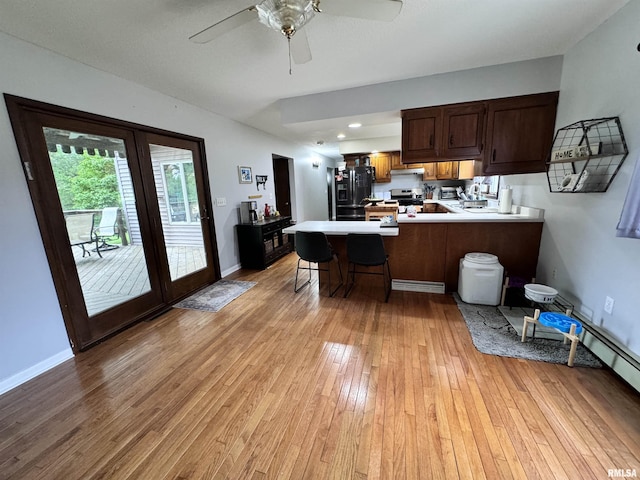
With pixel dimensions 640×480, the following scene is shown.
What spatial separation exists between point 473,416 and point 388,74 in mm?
3082

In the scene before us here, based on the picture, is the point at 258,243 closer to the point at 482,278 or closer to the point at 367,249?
the point at 367,249

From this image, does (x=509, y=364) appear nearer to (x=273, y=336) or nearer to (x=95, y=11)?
(x=273, y=336)

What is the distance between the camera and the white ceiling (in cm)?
167

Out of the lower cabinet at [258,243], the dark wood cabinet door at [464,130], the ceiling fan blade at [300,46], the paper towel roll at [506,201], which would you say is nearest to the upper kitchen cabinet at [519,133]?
the dark wood cabinet door at [464,130]

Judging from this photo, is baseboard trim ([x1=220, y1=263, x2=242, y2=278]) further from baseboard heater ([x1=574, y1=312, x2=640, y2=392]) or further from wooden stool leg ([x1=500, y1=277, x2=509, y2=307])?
baseboard heater ([x1=574, y1=312, x2=640, y2=392])

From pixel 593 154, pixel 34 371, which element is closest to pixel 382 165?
pixel 593 154

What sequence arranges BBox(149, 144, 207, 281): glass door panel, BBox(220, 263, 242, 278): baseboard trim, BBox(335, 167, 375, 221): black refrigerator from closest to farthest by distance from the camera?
Answer: 1. BBox(149, 144, 207, 281): glass door panel
2. BBox(220, 263, 242, 278): baseboard trim
3. BBox(335, 167, 375, 221): black refrigerator

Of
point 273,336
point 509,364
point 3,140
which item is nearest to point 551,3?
point 509,364

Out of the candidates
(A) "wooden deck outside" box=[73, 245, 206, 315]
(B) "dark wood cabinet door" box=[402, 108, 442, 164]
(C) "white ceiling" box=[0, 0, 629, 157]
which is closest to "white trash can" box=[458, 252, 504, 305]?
(B) "dark wood cabinet door" box=[402, 108, 442, 164]

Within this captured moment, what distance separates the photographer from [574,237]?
2312 mm

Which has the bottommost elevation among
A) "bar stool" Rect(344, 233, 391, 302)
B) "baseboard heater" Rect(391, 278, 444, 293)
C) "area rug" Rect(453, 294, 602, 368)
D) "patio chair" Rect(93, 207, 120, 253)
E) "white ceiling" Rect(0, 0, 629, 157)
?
"area rug" Rect(453, 294, 602, 368)

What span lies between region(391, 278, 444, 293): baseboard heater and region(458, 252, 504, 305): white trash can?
342 millimetres

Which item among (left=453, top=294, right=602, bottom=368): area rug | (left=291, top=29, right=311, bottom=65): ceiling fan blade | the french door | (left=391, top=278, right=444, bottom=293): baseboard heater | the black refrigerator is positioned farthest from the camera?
the black refrigerator

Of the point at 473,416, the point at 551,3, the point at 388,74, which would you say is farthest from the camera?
the point at 388,74
